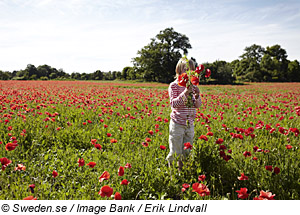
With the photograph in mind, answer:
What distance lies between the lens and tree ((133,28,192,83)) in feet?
138

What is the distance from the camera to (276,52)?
67.2 m

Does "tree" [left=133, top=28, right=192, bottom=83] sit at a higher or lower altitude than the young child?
higher

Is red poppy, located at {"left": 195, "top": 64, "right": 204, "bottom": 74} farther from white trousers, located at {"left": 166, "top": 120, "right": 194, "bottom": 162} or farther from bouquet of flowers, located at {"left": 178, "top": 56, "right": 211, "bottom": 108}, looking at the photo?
white trousers, located at {"left": 166, "top": 120, "right": 194, "bottom": 162}

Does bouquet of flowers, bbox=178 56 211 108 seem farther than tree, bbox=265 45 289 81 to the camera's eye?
No

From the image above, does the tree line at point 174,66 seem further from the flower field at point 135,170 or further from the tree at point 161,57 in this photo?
the flower field at point 135,170

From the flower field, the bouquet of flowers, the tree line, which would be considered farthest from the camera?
the tree line

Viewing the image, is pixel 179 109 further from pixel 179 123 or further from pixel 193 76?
pixel 193 76

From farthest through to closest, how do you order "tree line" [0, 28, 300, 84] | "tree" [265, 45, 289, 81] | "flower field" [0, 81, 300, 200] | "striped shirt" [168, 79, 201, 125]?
"tree" [265, 45, 289, 81], "tree line" [0, 28, 300, 84], "striped shirt" [168, 79, 201, 125], "flower field" [0, 81, 300, 200]

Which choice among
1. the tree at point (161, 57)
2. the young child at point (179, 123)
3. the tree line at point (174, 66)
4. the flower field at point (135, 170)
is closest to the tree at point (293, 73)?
the tree line at point (174, 66)

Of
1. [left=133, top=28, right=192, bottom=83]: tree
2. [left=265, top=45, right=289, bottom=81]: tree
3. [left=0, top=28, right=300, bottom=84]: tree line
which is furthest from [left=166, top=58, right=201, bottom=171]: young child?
[left=265, top=45, right=289, bottom=81]: tree

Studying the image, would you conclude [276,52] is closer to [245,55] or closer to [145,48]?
[245,55]

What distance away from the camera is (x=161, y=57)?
42844 millimetres

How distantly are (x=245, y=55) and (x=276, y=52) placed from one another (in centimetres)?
942
